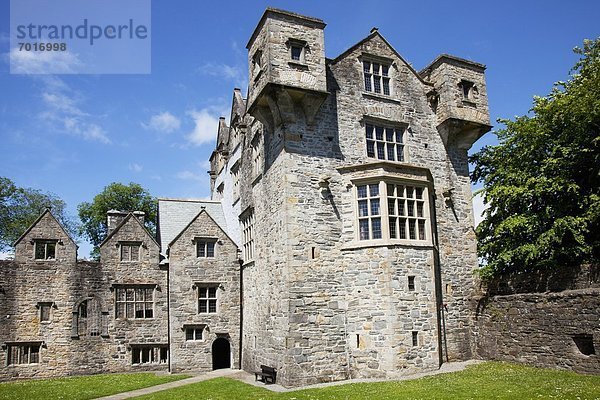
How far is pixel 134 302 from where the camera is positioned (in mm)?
26453

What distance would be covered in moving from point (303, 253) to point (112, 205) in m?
33.4

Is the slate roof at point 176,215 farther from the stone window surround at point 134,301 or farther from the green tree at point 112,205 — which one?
the green tree at point 112,205

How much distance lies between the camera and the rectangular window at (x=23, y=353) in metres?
24.0

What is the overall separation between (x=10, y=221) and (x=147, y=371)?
92.9 feet

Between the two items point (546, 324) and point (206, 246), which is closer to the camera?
point (546, 324)

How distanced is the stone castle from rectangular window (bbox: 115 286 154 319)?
0.08 m

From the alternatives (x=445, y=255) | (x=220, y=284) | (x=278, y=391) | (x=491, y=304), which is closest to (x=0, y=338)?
(x=220, y=284)

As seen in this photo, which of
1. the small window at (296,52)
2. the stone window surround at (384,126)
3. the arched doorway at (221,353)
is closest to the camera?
the small window at (296,52)

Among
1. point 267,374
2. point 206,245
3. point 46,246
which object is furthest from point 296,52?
point 46,246

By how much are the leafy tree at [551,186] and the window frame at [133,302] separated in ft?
57.0

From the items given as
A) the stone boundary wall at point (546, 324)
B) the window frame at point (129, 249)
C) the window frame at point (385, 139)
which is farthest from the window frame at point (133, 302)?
the stone boundary wall at point (546, 324)

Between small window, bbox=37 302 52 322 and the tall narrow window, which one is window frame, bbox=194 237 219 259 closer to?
small window, bbox=37 302 52 322

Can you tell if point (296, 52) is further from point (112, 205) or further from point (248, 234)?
point (112, 205)

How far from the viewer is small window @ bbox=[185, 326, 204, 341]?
25875 millimetres
